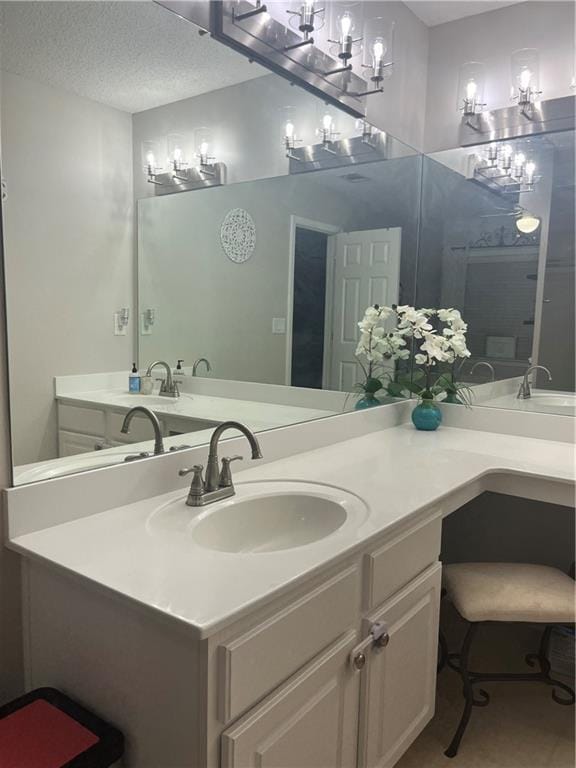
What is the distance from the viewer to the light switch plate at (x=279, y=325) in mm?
2107

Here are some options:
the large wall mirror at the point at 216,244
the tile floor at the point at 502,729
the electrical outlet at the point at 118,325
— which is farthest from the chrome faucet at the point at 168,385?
the tile floor at the point at 502,729

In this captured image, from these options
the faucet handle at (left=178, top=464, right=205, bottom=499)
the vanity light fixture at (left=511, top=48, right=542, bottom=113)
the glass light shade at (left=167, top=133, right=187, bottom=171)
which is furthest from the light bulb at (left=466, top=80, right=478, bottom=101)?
the faucet handle at (left=178, top=464, right=205, bottom=499)

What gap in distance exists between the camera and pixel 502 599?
1762 mm

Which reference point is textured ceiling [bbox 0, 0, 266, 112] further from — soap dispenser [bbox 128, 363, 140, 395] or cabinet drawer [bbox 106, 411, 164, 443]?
cabinet drawer [bbox 106, 411, 164, 443]

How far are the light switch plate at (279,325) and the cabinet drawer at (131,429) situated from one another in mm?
720

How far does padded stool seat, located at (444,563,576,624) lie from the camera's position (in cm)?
173

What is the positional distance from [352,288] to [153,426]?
1.21 meters

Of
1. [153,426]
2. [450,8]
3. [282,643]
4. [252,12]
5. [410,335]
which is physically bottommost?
[282,643]

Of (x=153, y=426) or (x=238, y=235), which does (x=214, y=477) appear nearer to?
(x=153, y=426)

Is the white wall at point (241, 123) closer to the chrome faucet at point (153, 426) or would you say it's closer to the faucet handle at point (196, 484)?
the chrome faucet at point (153, 426)

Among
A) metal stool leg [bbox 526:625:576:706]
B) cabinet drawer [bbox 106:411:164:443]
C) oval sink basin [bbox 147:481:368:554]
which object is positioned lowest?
metal stool leg [bbox 526:625:576:706]

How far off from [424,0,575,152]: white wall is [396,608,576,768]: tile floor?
2.31 m

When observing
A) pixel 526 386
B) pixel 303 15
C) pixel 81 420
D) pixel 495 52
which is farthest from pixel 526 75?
pixel 81 420

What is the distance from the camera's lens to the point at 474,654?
233 centimetres
